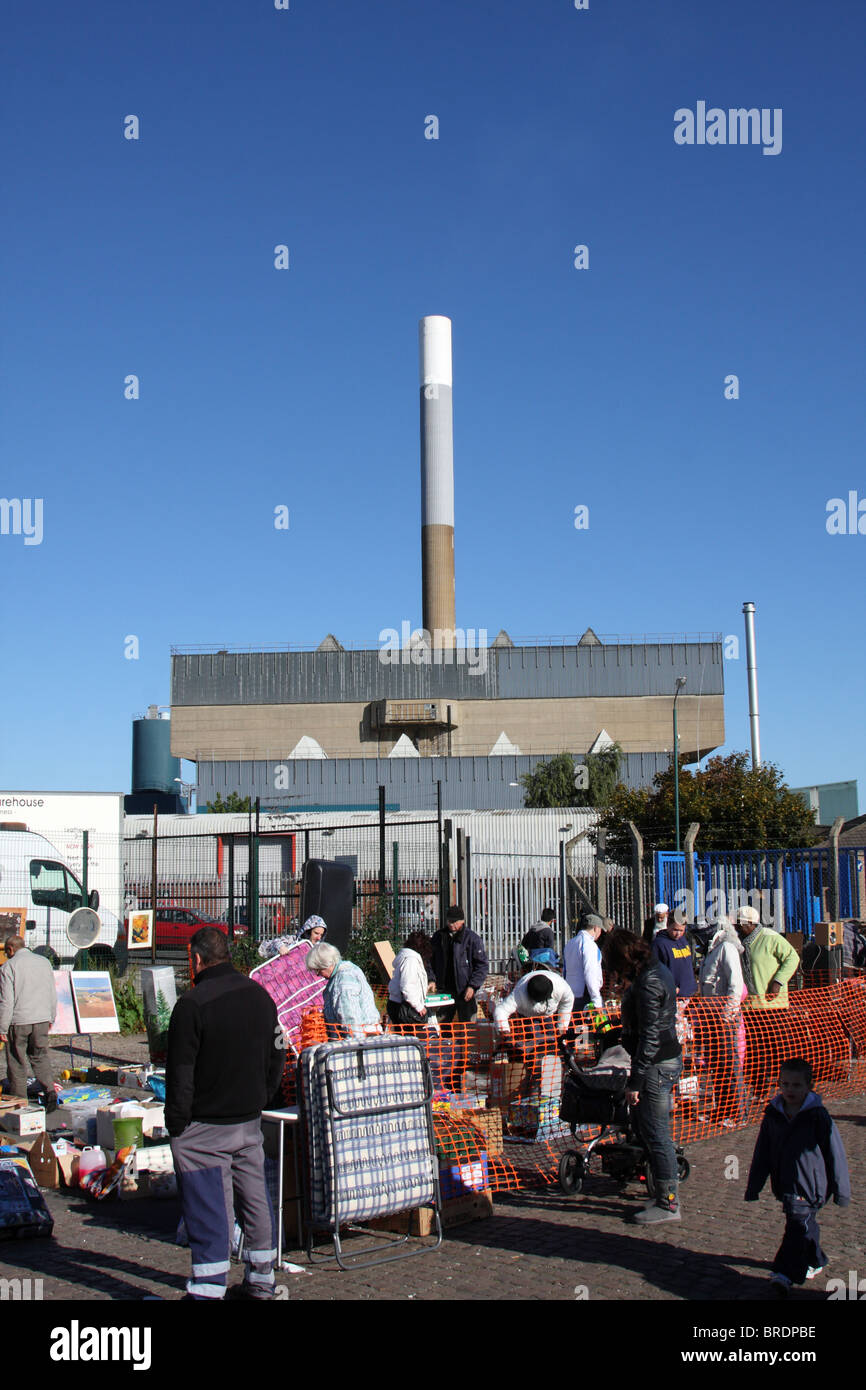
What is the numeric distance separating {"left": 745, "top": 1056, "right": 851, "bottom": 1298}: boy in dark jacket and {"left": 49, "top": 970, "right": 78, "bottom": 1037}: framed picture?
8480 millimetres

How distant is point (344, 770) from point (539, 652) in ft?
53.2

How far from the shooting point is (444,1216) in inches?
274

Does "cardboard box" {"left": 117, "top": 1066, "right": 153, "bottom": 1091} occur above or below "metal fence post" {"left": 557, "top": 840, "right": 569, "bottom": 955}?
below

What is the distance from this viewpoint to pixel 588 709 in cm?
8175

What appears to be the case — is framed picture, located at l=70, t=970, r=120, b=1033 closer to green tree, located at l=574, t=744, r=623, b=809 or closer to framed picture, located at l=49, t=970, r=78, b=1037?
framed picture, located at l=49, t=970, r=78, b=1037

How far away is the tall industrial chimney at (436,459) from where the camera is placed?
2591 inches

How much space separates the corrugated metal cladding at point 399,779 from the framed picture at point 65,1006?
58.5 meters

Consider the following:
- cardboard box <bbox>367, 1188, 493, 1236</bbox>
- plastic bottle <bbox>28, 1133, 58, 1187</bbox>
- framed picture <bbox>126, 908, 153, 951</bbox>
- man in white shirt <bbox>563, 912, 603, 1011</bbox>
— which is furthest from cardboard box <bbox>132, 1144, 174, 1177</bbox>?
framed picture <bbox>126, 908, 153, 951</bbox>

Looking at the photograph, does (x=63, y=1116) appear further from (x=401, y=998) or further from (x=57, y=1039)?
(x=57, y=1039)

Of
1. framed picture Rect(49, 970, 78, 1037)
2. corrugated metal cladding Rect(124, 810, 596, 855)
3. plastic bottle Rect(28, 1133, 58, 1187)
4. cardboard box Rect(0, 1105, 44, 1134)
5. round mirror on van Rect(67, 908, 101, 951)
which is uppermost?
corrugated metal cladding Rect(124, 810, 596, 855)

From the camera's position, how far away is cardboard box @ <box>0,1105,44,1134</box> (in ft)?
30.7

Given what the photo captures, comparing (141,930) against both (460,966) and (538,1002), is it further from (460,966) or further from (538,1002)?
(538,1002)

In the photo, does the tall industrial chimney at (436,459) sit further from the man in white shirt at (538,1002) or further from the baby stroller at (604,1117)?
the baby stroller at (604,1117)
